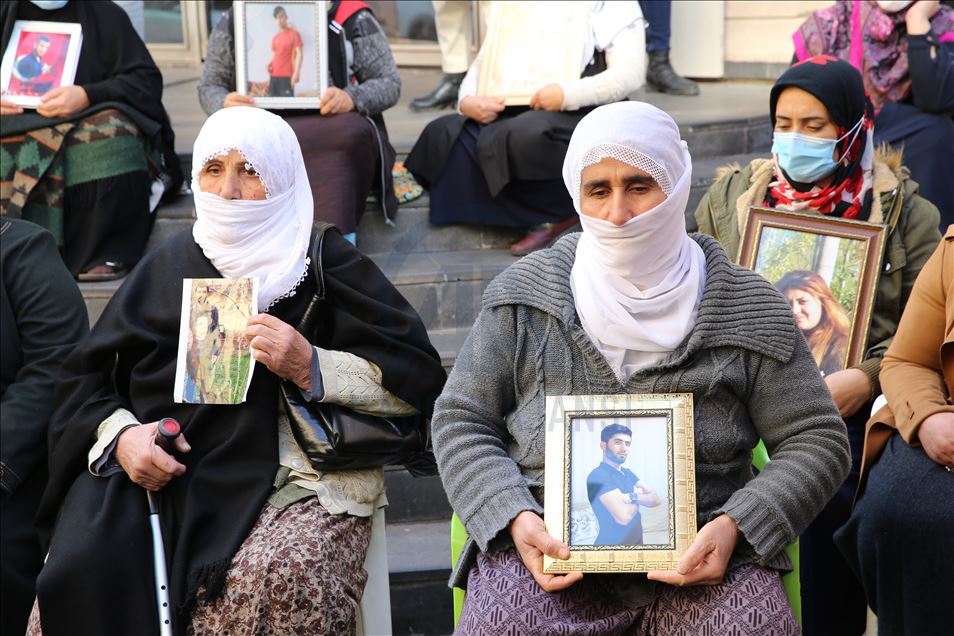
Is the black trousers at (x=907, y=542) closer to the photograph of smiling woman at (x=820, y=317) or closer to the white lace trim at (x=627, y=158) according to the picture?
the photograph of smiling woman at (x=820, y=317)

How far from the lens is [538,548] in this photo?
2.69 meters

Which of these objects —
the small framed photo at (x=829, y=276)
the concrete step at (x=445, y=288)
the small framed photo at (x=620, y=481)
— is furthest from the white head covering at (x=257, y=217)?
the concrete step at (x=445, y=288)

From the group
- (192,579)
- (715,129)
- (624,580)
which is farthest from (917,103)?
(192,579)

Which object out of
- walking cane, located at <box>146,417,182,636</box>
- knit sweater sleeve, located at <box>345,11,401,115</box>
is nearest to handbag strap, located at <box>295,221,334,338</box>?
walking cane, located at <box>146,417,182,636</box>

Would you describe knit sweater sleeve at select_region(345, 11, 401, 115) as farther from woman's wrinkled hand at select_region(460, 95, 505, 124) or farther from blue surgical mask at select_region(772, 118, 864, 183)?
blue surgical mask at select_region(772, 118, 864, 183)

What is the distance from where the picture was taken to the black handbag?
10.6ft

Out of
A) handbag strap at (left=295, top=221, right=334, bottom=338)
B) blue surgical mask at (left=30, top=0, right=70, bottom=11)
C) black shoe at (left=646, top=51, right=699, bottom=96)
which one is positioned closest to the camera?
handbag strap at (left=295, top=221, right=334, bottom=338)

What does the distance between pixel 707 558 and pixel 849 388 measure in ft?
3.60

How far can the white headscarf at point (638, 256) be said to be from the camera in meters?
2.75

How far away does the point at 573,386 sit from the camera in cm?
285

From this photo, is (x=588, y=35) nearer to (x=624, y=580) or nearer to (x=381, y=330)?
(x=381, y=330)

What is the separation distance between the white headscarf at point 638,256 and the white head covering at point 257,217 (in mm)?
881

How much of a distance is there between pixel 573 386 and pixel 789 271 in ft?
3.87

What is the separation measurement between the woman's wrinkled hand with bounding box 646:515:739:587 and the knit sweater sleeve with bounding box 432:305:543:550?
1.24ft
